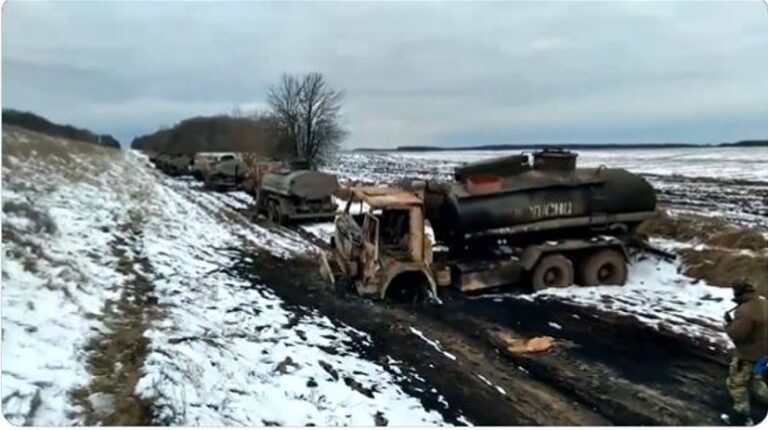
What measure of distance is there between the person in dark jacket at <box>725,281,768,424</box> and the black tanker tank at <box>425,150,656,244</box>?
19.7 feet

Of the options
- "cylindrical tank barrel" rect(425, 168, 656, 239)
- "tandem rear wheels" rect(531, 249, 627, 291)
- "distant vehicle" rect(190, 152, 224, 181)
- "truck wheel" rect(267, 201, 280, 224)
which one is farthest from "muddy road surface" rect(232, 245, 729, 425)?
"distant vehicle" rect(190, 152, 224, 181)

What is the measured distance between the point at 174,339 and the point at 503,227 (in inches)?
263

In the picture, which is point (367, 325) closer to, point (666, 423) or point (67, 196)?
point (666, 423)

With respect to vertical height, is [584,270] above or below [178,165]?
below

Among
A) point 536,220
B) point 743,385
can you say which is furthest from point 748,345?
point 536,220

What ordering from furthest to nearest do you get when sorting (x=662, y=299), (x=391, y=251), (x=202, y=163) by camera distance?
1. (x=202, y=163)
2. (x=391, y=251)
3. (x=662, y=299)

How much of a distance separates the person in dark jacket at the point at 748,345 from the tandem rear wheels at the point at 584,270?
5.65 metres

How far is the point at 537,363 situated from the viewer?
816 cm

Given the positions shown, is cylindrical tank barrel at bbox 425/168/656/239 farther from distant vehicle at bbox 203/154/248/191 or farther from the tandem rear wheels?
distant vehicle at bbox 203/154/248/191

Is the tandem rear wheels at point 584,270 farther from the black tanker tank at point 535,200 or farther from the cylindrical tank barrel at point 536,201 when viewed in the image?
the cylindrical tank barrel at point 536,201

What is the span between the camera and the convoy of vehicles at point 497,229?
11.6 meters

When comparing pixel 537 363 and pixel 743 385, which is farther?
pixel 537 363

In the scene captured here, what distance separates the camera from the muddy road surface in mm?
6723

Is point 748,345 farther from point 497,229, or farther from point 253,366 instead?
point 497,229
